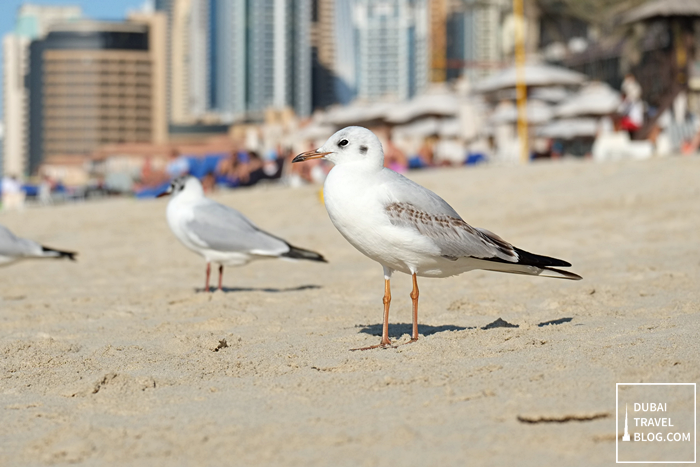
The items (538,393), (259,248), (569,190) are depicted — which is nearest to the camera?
(538,393)

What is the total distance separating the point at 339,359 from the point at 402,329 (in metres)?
0.98

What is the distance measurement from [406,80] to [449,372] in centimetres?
19998

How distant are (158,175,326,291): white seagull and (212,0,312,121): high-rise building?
15606cm

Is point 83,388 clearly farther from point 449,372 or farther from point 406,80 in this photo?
point 406,80

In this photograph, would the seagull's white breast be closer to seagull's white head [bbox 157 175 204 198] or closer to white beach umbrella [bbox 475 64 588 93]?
seagull's white head [bbox 157 175 204 198]

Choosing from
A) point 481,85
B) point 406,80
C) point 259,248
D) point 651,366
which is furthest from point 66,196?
point 406,80

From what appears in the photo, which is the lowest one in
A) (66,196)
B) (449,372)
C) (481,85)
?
(66,196)

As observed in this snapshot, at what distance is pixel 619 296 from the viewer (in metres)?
5.20

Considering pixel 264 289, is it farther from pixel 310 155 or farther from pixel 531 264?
pixel 531 264

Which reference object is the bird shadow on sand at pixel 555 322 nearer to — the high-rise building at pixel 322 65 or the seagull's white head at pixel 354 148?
the seagull's white head at pixel 354 148

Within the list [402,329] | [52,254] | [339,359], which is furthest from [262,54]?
[339,359]

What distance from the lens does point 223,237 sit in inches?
259

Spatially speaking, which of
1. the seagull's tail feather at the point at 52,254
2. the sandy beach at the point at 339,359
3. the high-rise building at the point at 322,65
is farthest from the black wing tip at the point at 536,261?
the high-rise building at the point at 322,65

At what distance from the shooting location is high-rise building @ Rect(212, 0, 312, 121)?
162750 millimetres
